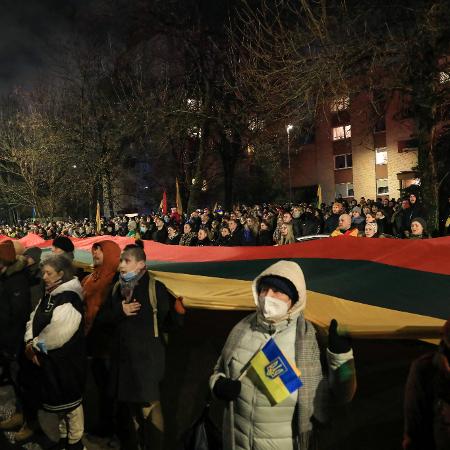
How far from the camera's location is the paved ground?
417 cm

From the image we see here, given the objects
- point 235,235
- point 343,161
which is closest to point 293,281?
point 235,235

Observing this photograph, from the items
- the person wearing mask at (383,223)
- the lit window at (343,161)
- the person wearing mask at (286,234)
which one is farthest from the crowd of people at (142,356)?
the lit window at (343,161)

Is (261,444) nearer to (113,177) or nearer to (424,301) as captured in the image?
(424,301)

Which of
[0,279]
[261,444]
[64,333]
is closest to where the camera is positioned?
[261,444]

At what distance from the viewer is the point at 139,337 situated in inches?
141

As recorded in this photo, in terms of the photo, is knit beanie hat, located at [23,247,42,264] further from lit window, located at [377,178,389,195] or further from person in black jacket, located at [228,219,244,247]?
lit window, located at [377,178,389,195]

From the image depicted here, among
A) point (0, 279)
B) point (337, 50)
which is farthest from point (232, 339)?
point (337, 50)

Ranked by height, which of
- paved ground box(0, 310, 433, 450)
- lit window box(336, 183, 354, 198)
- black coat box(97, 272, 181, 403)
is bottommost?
paved ground box(0, 310, 433, 450)

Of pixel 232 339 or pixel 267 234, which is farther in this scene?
pixel 267 234

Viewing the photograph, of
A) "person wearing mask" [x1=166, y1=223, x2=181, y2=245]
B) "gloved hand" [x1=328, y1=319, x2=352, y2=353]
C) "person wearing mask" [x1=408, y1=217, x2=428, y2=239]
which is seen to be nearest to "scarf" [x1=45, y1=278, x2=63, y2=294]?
"gloved hand" [x1=328, y1=319, x2=352, y2=353]

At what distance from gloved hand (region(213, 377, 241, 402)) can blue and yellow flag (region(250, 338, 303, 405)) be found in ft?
0.43

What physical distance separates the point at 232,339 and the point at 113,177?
2320 cm

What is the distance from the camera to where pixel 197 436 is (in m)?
2.62

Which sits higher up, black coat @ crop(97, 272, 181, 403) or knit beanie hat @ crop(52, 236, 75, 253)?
knit beanie hat @ crop(52, 236, 75, 253)
